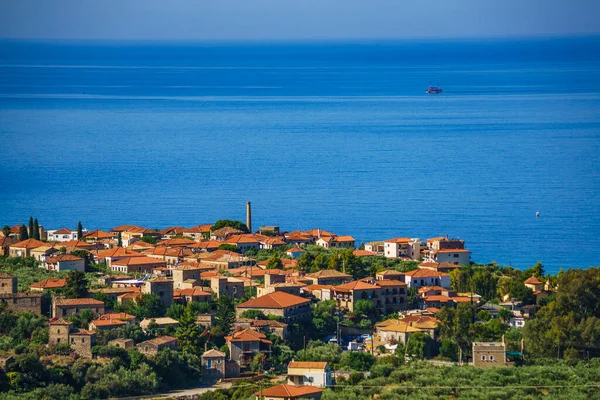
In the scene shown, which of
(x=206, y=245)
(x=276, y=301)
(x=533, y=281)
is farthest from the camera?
(x=206, y=245)

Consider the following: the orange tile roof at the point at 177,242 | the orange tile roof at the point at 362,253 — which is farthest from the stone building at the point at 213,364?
the orange tile roof at the point at 177,242

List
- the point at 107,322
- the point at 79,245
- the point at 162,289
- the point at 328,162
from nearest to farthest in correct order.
→ the point at 107,322, the point at 162,289, the point at 79,245, the point at 328,162

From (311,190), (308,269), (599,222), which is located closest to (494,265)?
(308,269)

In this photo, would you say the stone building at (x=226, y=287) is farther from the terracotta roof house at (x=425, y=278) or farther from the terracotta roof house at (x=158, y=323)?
the terracotta roof house at (x=425, y=278)

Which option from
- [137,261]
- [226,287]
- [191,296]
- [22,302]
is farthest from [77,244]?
[22,302]

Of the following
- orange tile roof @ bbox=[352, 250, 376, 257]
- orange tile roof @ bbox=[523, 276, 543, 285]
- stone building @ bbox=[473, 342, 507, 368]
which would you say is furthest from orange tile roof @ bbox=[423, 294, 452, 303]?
stone building @ bbox=[473, 342, 507, 368]

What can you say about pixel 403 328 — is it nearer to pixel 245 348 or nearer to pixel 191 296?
pixel 245 348

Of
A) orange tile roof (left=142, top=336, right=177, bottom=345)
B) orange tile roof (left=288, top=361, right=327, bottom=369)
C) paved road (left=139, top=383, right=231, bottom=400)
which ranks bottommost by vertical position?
paved road (left=139, top=383, right=231, bottom=400)

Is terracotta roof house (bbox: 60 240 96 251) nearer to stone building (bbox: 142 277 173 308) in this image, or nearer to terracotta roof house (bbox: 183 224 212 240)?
terracotta roof house (bbox: 183 224 212 240)
